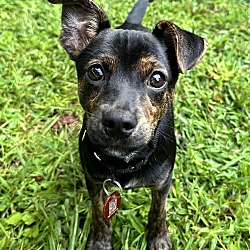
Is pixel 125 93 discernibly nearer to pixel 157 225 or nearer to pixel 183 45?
pixel 183 45

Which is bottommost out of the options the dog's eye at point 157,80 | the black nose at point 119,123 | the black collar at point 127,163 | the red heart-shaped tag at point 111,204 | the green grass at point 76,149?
the green grass at point 76,149

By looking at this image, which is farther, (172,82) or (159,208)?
(159,208)

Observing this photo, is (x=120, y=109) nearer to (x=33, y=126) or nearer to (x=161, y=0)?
(x=33, y=126)

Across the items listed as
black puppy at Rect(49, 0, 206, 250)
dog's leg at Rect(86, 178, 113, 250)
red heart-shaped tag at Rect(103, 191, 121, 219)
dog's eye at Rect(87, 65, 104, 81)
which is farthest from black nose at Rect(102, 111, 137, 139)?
dog's leg at Rect(86, 178, 113, 250)

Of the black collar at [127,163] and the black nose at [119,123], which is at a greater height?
the black nose at [119,123]

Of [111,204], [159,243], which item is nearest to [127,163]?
[111,204]

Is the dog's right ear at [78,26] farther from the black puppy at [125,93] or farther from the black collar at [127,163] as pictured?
the black collar at [127,163]

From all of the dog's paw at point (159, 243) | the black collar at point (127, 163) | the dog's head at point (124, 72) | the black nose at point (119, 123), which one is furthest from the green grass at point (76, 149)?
the black nose at point (119, 123)

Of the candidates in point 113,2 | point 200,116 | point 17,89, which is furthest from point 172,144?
point 113,2
